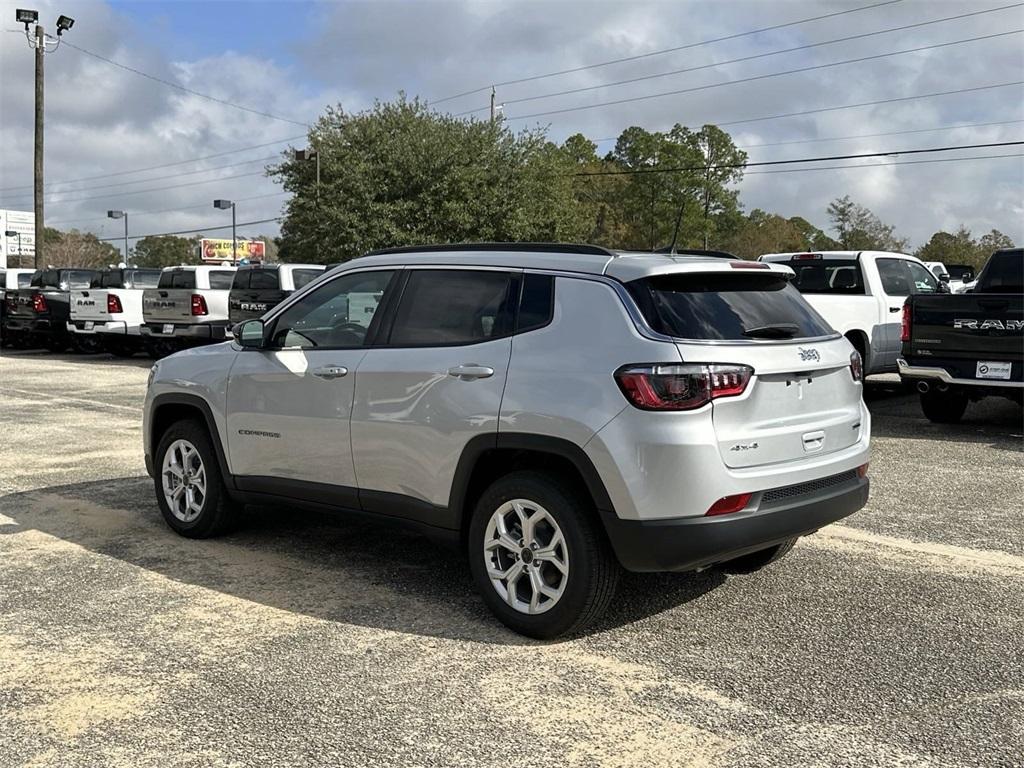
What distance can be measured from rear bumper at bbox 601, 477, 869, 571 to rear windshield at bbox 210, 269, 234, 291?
1756 cm

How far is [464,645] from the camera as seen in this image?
445cm

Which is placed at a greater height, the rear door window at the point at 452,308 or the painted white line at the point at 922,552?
the rear door window at the point at 452,308

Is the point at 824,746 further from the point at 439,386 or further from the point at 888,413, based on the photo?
the point at 888,413

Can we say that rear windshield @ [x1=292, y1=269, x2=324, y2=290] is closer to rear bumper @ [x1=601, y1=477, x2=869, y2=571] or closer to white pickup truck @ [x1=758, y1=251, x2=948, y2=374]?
white pickup truck @ [x1=758, y1=251, x2=948, y2=374]

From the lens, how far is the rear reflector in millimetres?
4160

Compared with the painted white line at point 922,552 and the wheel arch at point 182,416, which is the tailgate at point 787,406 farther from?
the wheel arch at point 182,416

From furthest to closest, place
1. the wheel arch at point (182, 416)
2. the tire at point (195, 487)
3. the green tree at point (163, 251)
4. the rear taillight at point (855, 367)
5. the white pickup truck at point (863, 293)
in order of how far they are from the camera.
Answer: the green tree at point (163, 251) < the white pickup truck at point (863, 293) < the tire at point (195, 487) < the wheel arch at point (182, 416) < the rear taillight at point (855, 367)

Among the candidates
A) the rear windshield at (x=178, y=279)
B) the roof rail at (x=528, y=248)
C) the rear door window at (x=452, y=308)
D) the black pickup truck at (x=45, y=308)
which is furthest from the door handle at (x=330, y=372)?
the black pickup truck at (x=45, y=308)

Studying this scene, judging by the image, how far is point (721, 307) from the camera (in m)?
4.49

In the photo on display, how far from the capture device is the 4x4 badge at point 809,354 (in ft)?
15.0

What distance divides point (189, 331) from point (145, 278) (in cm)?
403

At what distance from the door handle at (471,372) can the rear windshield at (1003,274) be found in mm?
8160

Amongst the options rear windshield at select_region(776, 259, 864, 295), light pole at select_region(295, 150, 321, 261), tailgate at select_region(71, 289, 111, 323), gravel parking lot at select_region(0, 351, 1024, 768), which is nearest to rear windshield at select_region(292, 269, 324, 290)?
tailgate at select_region(71, 289, 111, 323)

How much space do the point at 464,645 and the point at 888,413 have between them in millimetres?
9322
